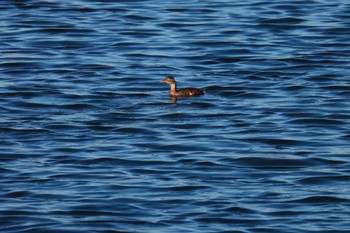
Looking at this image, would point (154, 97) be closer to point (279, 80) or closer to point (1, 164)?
point (279, 80)

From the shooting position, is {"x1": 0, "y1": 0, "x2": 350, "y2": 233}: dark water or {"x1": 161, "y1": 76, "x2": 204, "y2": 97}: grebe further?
{"x1": 161, "y1": 76, "x2": 204, "y2": 97}: grebe

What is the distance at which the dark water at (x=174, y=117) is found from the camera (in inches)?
618

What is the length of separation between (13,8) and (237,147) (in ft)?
47.4

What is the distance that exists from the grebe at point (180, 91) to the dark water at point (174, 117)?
17cm

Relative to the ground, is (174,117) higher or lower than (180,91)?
lower

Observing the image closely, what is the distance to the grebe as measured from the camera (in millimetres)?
22094

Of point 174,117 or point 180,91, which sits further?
point 180,91

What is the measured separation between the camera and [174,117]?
21016mm

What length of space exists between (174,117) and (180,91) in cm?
129

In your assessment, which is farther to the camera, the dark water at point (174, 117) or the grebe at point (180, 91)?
the grebe at point (180, 91)

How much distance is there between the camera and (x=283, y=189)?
54.3ft

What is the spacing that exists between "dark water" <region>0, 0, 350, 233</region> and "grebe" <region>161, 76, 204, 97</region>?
A: 0.55ft

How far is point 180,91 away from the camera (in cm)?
2222

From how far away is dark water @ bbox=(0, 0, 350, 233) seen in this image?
1570cm
